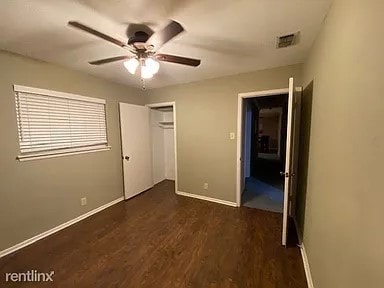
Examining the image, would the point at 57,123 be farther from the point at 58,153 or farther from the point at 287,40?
the point at 287,40

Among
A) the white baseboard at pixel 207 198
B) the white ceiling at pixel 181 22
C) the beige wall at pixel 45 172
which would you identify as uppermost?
the white ceiling at pixel 181 22

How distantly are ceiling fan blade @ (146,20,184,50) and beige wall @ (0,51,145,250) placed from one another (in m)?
1.72

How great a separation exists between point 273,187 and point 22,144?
4.57 meters

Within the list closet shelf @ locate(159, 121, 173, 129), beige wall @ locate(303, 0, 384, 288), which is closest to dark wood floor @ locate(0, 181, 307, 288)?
beige wall @ locate(303, 0, 384, 288)

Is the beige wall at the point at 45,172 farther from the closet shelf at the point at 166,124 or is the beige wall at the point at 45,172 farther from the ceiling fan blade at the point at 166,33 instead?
the ceiling fan blade at the point at 166,33

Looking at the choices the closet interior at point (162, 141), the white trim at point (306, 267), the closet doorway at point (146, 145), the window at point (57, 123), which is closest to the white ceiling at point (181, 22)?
the window at point (57, 123)

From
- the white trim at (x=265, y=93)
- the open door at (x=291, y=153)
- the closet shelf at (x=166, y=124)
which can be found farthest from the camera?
the closet shelf at (x=166, y=124)

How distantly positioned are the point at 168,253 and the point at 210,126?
2.15 metres

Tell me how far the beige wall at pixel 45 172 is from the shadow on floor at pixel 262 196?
8.62 feet

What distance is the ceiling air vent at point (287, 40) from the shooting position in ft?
6.10

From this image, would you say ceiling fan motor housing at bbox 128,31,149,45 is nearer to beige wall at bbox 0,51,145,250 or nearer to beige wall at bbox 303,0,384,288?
beige wall at bbox 303,0,384,288

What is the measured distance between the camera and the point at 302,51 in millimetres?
2230

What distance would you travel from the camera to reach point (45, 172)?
2473 millimetres

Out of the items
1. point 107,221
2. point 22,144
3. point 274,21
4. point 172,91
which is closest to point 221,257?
point 107,221
